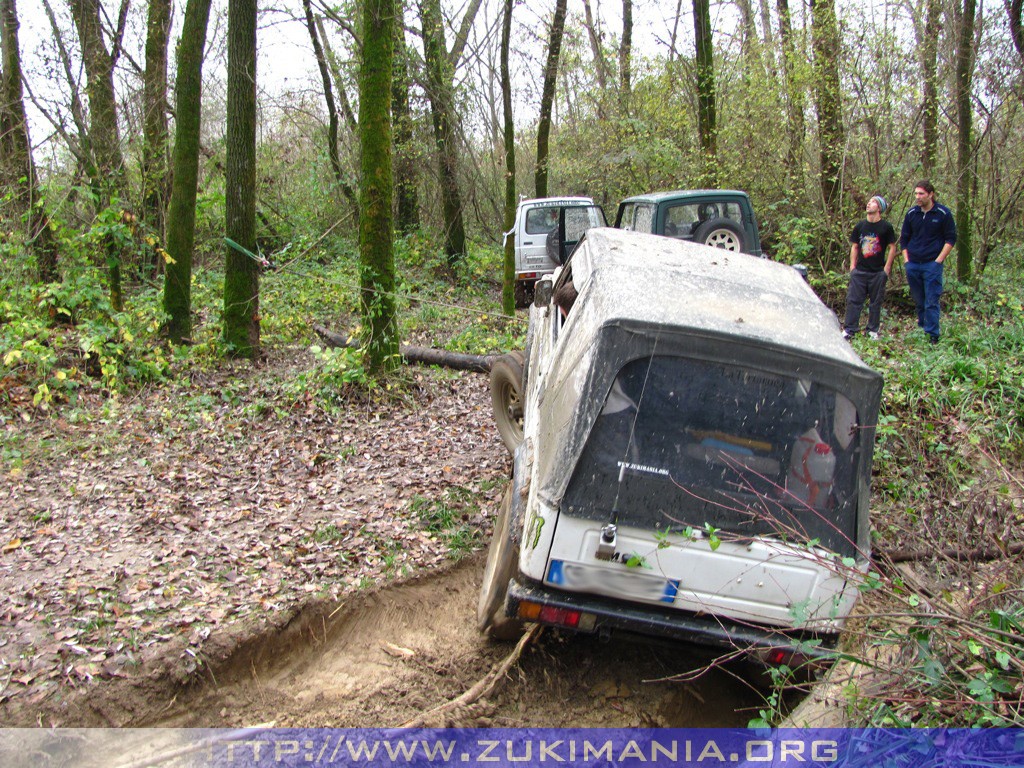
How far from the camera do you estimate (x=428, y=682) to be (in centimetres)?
391

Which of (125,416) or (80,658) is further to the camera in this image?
(125,416)

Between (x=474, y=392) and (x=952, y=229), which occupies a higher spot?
(x=952, y=229)

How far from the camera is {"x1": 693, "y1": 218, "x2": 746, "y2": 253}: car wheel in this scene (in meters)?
10.1

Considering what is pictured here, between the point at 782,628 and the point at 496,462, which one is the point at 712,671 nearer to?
the point at 782,628

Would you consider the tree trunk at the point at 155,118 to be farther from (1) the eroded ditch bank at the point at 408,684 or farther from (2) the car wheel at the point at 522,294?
(1) the eroded ditch bank at the point at 408,684

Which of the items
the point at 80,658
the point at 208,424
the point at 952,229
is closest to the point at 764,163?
the point at 952,229

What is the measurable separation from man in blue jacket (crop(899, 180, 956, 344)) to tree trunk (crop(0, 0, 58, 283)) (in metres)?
10.7

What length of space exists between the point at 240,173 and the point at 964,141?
1111 cm

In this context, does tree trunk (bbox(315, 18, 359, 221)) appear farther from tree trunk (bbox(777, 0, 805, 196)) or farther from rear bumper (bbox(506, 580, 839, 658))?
rear bumper (bbox(506, 580, 839, 658))

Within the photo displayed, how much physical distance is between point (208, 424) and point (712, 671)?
5.51 metres

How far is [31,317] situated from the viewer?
9.00 meters

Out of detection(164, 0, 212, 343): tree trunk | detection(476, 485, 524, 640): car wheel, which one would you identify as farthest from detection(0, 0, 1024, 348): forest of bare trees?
detection(476, 485, 524, 640): car wheel

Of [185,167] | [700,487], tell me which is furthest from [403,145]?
[700,487]

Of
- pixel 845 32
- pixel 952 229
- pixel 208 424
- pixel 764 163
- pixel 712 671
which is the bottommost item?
pixel 712 671
